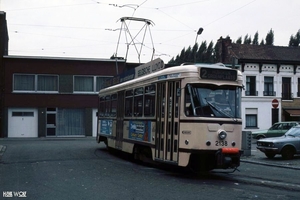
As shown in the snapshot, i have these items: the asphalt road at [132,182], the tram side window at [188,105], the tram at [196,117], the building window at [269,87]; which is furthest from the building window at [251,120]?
the tram side window at [188,105]

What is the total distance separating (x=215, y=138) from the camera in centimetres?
1123

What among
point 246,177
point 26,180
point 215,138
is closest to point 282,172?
point 246,177

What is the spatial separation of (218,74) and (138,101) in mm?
3864

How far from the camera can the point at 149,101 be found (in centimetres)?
1348

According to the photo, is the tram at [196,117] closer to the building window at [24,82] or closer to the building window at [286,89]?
the building window at [24,82]

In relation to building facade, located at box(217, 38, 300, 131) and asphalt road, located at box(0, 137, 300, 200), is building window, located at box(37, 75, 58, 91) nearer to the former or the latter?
building facade, located at box(217, 38, 300, 131)

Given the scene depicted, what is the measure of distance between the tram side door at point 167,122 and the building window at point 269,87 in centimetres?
2978

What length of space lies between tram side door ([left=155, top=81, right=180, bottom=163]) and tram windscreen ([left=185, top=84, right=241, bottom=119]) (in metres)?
0.40

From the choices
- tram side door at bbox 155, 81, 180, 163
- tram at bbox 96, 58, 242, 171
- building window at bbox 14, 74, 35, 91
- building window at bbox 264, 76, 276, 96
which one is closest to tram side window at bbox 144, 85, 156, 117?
tram at bbox 96, 58, 242, 171

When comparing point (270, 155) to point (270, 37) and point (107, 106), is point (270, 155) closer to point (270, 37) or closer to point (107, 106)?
point (107, 106)

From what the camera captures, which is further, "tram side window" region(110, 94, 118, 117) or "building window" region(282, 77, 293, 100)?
"building window" region(282, 77, 293, 100)

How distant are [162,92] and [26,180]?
14.7 ft

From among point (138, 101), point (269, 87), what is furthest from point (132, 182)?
point (269, 87)

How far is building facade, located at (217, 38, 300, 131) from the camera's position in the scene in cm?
4000
